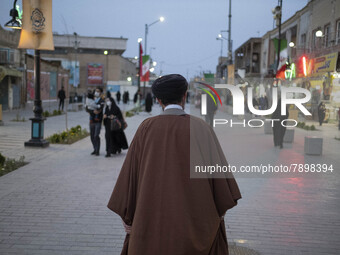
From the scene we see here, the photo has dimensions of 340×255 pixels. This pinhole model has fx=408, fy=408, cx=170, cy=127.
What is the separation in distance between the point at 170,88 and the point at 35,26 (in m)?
9.58

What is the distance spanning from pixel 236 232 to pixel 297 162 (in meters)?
6.14

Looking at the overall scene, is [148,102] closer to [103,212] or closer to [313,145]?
[313,145]

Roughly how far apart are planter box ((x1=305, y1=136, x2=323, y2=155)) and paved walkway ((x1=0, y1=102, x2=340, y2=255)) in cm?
194

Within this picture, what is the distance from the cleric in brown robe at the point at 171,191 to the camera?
276cm

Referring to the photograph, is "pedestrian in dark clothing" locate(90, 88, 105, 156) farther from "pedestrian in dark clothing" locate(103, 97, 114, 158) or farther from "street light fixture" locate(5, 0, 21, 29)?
"street light fixture" locate(5, 0, 21, 29)

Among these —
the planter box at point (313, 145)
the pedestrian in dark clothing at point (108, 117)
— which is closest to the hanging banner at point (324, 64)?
the planter box at point (313, 145)

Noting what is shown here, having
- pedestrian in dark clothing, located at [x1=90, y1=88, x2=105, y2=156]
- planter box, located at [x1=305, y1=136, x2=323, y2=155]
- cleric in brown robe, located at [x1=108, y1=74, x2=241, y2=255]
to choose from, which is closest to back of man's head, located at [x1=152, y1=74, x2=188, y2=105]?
cleric in brown robe, located at [x1=108, y1=74, x2=241, y2=255]

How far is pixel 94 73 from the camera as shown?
67.6m

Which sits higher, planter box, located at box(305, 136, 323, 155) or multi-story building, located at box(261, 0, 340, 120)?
multi-story building, located at box(261, 0, 340, 120)

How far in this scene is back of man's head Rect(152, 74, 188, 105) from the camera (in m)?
2.97

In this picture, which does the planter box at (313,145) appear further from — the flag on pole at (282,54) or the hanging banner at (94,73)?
the hanging banner at (94,73)

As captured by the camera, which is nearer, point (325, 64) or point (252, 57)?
point (325, 64)

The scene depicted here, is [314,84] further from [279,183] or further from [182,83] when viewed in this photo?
[182,83]

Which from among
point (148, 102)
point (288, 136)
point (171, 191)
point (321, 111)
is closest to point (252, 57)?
point (148, 102)
